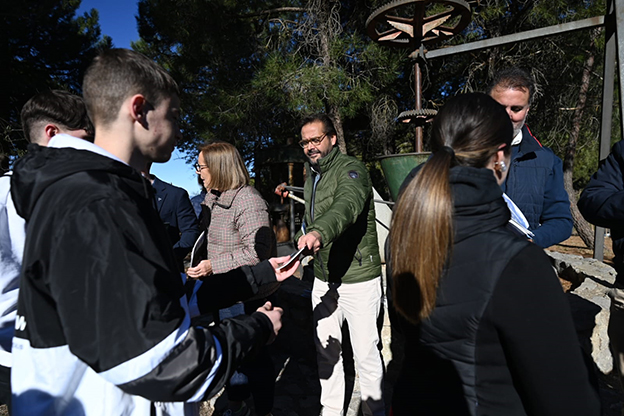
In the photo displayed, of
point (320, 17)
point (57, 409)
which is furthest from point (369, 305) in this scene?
point (320, 17)

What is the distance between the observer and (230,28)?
26.7 feet

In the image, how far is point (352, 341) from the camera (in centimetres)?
254

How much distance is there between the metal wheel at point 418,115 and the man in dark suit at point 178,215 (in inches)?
72.9

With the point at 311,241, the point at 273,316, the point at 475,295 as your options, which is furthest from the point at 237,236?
the point at 475,295

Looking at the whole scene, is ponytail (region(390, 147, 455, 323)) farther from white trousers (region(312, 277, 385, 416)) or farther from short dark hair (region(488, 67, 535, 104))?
white trousers (region(312, 277, 385, 416))

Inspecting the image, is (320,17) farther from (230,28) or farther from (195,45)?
(195,45)

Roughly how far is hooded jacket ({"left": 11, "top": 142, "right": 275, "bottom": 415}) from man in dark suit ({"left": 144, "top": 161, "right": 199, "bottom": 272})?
1956mm

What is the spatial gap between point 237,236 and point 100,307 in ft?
5.57

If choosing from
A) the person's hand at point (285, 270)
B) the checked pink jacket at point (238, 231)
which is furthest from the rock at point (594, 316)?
the person's hand at point (285, 270)

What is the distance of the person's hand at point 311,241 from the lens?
1.83 meters

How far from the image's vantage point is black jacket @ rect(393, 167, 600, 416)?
2.92 feet

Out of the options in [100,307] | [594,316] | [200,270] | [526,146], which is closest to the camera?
[100,307]

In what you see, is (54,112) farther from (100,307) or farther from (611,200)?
(611,200)

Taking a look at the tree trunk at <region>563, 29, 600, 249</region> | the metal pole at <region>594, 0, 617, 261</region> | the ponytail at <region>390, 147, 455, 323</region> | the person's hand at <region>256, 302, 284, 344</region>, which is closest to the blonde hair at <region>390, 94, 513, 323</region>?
the ponytail at <region>390, 147, 455, 323</region>
